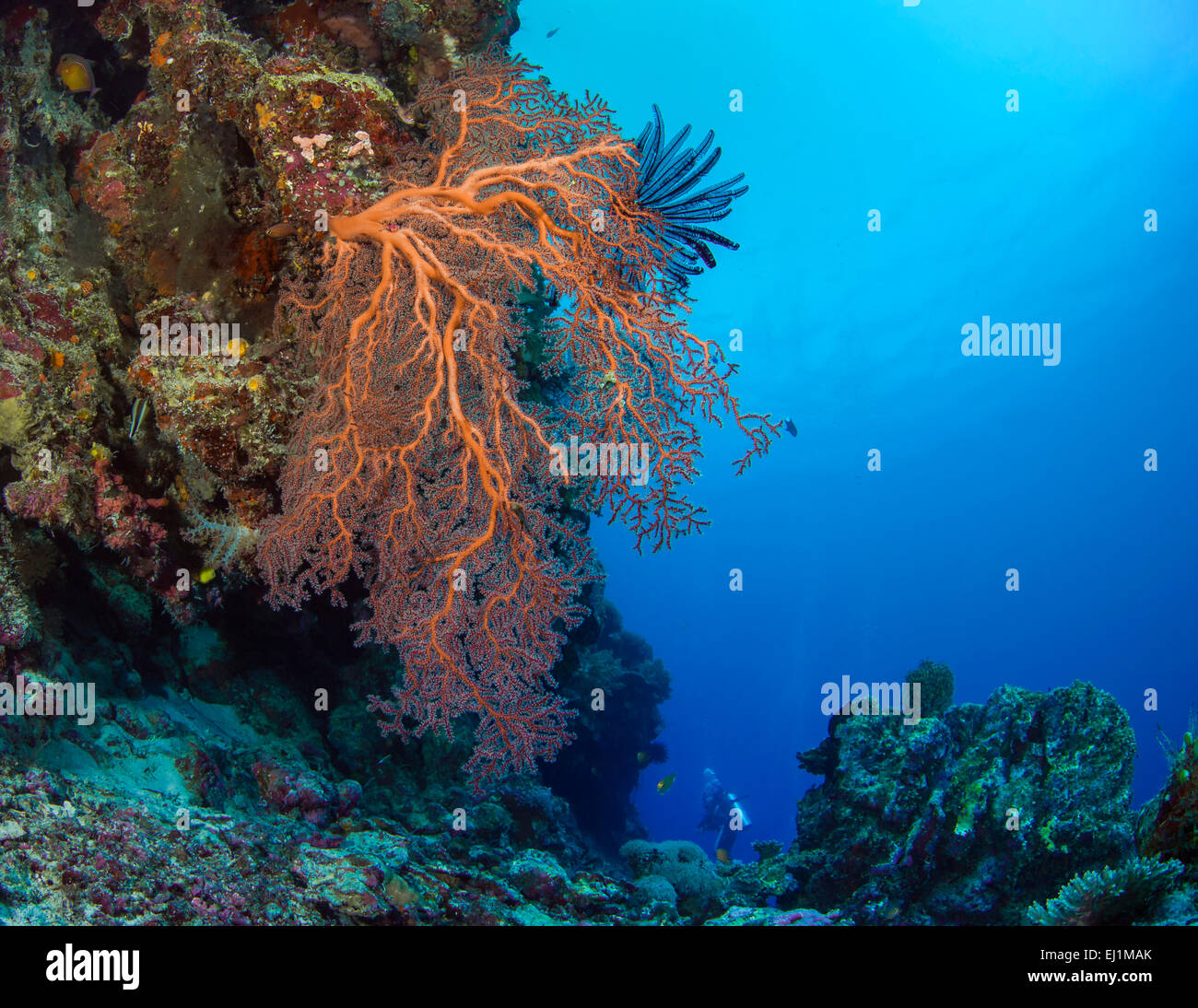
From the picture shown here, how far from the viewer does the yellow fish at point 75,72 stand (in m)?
4.75

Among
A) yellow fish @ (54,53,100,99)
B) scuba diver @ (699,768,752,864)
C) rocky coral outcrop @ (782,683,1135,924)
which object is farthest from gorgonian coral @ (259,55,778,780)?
scuba diver @ (699,768,752,864)

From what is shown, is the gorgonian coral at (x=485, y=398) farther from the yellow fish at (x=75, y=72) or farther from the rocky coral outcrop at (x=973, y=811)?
the rocky coral outcrop at (x=973, y=811)

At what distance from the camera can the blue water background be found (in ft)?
122

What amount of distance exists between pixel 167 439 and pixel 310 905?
11.5 ft

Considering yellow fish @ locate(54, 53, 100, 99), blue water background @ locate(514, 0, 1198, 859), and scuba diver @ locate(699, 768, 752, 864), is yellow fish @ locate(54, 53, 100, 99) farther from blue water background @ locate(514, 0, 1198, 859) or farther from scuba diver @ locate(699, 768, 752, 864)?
blue water background @ locate(514, 0, 1198, 859)

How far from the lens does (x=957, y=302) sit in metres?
45.7

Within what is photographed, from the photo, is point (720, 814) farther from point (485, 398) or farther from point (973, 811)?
point (485, 398)

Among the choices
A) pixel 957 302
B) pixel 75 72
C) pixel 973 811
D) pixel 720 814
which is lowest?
pixel 720 814

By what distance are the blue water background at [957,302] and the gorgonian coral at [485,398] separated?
153 feet

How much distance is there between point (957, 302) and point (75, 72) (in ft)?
183

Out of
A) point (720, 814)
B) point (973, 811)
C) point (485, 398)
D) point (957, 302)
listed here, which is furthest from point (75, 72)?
point (957, 302)

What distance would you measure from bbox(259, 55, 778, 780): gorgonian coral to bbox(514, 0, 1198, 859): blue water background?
46.6 m

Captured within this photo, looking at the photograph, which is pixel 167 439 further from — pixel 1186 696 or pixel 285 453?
pixel 1186 696
